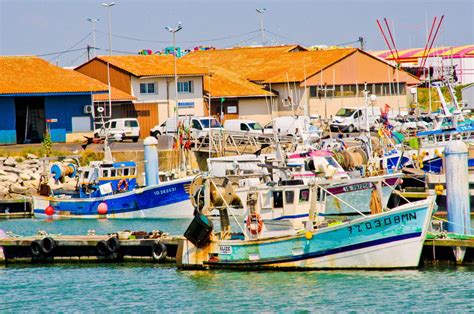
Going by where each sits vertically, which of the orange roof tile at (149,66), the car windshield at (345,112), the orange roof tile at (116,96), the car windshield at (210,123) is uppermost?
the orange roof tile at (149,66)

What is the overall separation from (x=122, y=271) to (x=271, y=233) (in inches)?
188

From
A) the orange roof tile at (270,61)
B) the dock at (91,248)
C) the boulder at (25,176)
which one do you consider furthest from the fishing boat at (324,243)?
the orange roof tile at (270,61)

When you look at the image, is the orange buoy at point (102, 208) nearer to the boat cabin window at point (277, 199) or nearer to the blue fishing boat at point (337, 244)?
the boat cabin window at point (277, 199)

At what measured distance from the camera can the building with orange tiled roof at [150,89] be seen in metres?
66.9

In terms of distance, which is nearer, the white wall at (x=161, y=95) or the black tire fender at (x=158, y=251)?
the black tire fender at (x=158, y=251)

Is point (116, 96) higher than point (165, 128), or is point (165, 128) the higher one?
point (116, 96)

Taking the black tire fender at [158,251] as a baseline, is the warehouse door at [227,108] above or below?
above

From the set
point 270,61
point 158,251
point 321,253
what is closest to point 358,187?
point 321,253

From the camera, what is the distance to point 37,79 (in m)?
63.3

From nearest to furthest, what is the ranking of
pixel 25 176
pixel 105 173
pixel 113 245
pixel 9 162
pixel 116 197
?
pixel 113 245 → pixel 116 197 → pixel 105 173 → pixel 25 176 → pixel 9 162

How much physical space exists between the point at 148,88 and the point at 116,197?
76.8 ft

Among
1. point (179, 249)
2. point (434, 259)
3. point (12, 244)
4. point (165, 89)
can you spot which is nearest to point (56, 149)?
point (165, 89)

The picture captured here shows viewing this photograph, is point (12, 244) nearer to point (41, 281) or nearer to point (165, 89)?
point (41, 281)

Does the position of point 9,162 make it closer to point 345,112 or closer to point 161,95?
point 161,95
